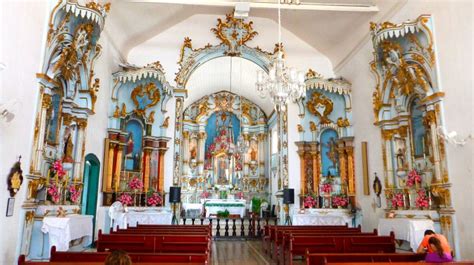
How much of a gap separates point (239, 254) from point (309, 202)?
3.63 meters

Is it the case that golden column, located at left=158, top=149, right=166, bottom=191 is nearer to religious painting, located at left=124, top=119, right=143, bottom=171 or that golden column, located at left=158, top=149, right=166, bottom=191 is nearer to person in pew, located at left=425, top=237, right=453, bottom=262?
religious painting, located at left=124, top=119, right=143, bottom=171

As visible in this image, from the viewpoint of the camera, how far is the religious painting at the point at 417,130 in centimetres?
848

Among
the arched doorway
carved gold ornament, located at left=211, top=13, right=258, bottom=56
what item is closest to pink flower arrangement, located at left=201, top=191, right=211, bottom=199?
carved gold ornament, located at left=211, top=13, right=258, bottom=56

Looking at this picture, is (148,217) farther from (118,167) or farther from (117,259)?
(117,259)

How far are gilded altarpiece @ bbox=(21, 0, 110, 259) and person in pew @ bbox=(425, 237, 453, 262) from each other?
628 cm

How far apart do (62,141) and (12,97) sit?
2.80 m

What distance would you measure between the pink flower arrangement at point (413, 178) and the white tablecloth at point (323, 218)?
120 inches

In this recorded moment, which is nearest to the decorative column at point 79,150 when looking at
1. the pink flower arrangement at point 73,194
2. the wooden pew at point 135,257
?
the pink flower arrangement at point 73,194

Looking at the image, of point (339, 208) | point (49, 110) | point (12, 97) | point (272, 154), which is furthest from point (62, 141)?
point (272, 154)

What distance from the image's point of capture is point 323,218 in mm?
10992

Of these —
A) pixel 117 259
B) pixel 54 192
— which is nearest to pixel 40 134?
pixel 54 192

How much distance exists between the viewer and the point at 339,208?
11.2m

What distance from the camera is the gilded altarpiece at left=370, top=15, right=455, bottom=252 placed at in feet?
24.1

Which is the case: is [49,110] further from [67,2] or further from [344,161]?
[344,161]
